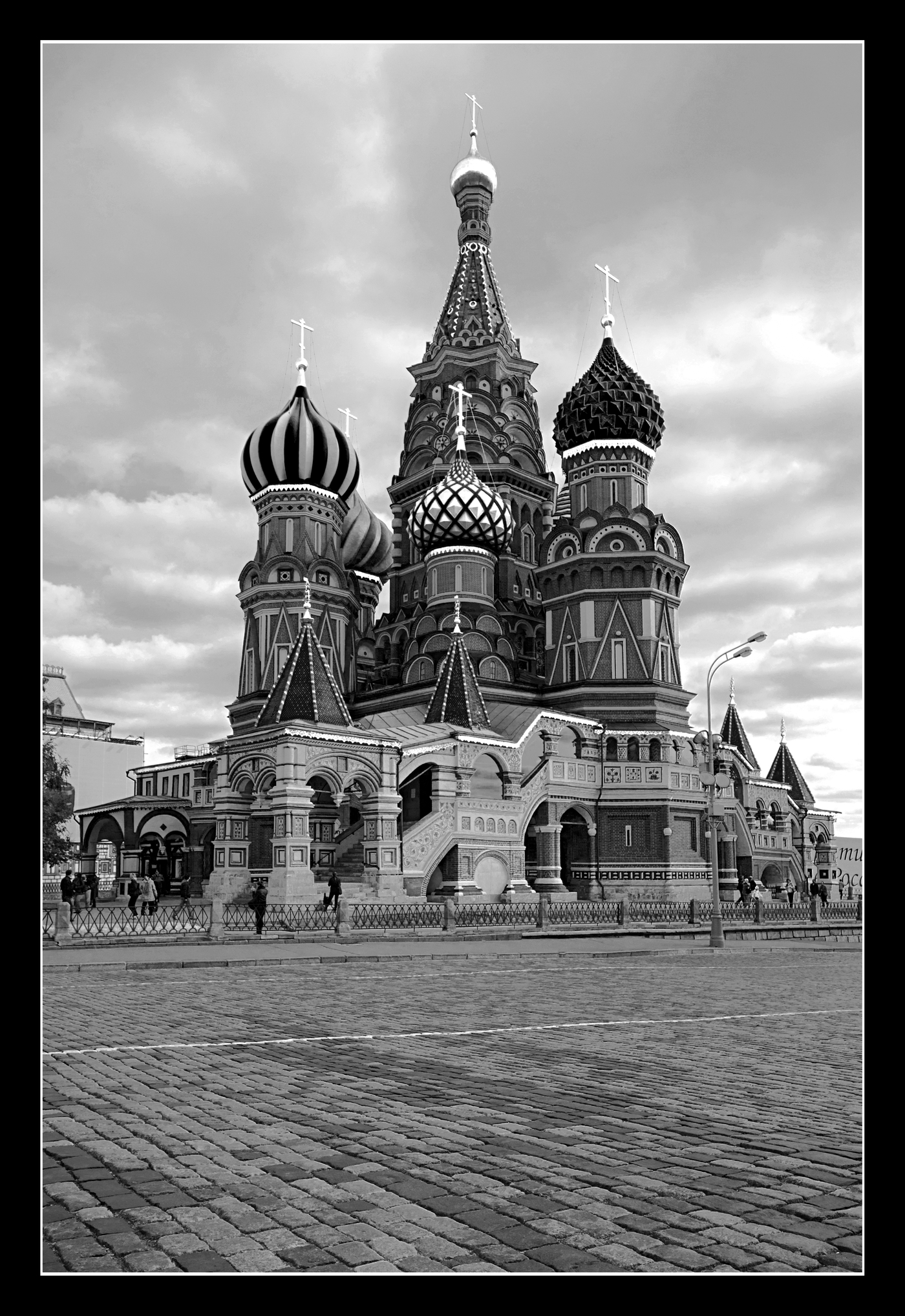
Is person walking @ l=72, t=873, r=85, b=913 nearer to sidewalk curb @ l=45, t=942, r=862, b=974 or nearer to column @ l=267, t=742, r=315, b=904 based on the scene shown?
column @ l=267, t=742, r=315, b=904

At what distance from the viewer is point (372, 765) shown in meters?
34.4

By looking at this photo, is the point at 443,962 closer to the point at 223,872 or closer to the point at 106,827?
the point at 223,872

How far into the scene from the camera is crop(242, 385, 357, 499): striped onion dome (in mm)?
50500

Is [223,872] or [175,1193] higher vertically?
[175,1193]

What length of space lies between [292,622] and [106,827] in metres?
11.8

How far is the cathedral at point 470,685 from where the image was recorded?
35344mm

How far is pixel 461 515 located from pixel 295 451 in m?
8.16

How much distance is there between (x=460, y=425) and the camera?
51.7 metres

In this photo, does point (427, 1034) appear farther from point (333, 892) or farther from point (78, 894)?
point (78, 894)

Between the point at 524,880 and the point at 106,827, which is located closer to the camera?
the point at 524,880

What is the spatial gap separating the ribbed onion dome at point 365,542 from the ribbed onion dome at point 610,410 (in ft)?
43.0

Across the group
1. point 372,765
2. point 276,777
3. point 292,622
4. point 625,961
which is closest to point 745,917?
point 372,765

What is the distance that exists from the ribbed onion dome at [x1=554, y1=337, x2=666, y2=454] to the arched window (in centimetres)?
1664
